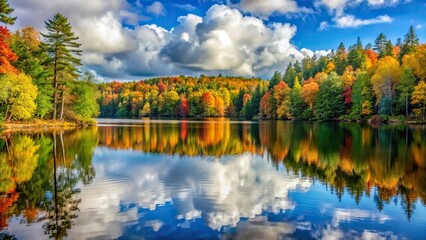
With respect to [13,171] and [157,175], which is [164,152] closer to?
[157,175]

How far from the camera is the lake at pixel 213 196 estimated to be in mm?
9984

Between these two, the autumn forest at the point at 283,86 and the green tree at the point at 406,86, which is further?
the green tree at the point at 406,86

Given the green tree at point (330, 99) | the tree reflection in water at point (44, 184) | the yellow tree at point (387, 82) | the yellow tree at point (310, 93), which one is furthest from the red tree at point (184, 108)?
the tree reflection in water at point (44, 184)

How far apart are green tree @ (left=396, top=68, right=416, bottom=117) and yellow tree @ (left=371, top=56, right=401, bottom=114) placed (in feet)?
7.79

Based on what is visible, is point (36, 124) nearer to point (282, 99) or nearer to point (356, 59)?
point (282, 99)

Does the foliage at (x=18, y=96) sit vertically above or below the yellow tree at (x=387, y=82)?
below

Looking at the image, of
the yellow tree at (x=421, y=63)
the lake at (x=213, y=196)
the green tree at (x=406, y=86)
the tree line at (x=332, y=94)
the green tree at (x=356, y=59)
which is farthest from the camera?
the green tree at (x=356, y=59)

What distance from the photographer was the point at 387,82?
69625 mm

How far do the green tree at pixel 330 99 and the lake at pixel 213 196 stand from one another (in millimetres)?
64818

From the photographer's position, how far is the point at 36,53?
56.4m

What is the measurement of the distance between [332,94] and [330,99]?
139cm

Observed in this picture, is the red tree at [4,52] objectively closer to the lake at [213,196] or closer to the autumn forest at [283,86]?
the autumn forest at [283,86]

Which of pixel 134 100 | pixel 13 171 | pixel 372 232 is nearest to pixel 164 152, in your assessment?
pixel 13 171

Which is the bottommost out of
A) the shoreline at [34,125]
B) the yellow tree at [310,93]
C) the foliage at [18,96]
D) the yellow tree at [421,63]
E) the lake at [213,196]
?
the lake at [213,196]
